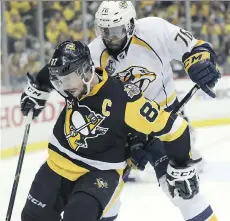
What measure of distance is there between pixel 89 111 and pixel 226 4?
5641 millimetres

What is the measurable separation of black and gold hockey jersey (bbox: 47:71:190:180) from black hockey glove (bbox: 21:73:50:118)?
541 millimetres

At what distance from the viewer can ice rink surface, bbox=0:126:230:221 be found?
361 cm

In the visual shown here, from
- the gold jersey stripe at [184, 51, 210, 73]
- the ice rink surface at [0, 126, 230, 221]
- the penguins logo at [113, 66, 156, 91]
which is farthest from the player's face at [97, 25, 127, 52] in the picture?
the ice rink surface at [0, 126, 230, 221]

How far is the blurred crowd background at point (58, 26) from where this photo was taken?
593 cm

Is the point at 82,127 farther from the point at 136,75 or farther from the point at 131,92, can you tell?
the point at 136,75

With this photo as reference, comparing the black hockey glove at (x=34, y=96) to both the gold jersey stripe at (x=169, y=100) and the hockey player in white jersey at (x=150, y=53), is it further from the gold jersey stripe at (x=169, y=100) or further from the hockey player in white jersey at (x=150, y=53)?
the gold jersey stripe at (x=169, y=100)

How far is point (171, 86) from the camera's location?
3.04 meters

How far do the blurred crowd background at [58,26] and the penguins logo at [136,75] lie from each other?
3054mm

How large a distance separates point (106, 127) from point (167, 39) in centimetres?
66

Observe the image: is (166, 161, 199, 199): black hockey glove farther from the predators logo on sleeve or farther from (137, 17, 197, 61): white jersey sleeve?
(137, 17, 197, 61): white jersey sleeve

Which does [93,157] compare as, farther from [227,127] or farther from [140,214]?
[227,127]

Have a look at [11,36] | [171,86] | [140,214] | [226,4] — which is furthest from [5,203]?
[226,4]

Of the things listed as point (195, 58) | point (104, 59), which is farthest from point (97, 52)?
point (195, 58)

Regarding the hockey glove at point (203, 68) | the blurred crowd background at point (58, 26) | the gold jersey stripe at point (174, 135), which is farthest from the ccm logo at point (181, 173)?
the blurred crowd background at point (58, 26)
